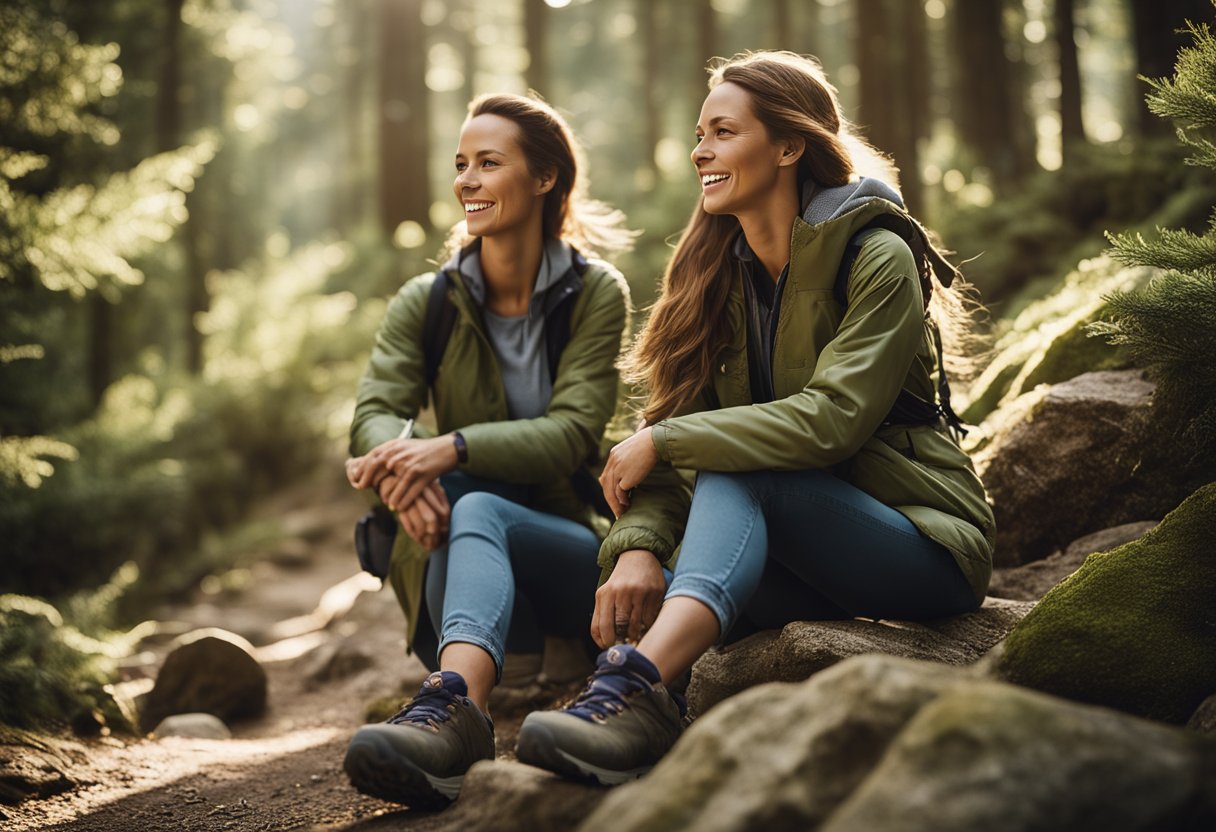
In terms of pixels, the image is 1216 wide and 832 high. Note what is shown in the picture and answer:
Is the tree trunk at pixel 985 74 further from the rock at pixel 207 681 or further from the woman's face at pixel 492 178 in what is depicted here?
the rock at pixel 207 681

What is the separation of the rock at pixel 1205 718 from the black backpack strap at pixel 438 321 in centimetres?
294

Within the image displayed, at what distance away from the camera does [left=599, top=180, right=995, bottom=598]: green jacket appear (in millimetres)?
2967

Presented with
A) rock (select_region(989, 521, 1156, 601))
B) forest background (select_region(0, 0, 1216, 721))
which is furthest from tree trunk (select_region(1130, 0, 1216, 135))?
rock (select_region(989, 521, 1156, 601))

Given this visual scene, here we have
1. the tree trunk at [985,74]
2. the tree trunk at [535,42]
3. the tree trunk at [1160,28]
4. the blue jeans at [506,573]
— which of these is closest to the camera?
the blue jeans at [506,573]

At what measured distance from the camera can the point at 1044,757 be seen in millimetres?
1802

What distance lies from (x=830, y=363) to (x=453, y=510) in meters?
1.46

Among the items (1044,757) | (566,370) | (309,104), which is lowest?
(1044,757)

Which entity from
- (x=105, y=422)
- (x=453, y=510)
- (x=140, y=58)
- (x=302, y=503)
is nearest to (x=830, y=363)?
(x=453, y=510)

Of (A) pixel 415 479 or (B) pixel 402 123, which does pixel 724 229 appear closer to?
(A) pixel 415 479

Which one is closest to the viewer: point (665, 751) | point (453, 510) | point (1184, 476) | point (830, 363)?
point (665, 751)

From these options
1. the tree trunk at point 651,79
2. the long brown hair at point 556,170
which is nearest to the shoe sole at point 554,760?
the long brown hair at point 556,170

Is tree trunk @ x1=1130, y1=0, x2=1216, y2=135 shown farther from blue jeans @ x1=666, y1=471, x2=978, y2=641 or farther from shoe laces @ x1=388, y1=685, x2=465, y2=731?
shoe laces @ x1=388, y1=685, x2=465, y2=731

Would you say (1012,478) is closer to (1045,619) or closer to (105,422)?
(1045,619)

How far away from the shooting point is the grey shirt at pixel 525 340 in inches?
169
